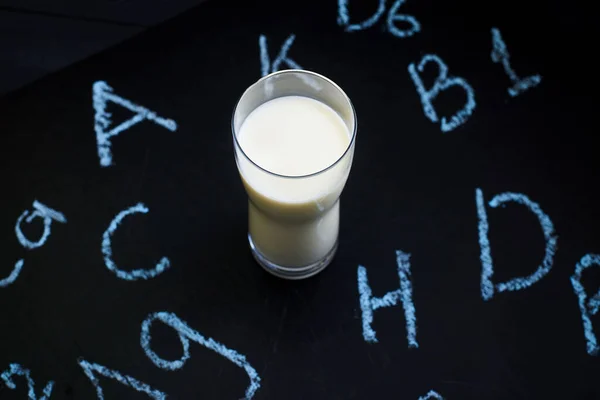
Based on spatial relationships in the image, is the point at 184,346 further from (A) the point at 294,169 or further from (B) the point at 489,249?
(B) the point at 489,249

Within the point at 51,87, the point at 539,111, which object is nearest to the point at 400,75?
the point at 539,111

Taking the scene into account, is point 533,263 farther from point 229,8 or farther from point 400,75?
point 229,8

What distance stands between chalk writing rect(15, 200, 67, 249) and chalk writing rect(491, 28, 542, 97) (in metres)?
0.56

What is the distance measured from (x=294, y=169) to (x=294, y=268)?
0.15m

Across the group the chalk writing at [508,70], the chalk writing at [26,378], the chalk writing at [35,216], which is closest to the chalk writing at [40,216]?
the chalk writing at [35,216]

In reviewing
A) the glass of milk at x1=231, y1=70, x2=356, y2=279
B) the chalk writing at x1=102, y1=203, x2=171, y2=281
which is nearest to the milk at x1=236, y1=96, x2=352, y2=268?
the glass of milk at x1=231, y1=70, x2=356, y2=279

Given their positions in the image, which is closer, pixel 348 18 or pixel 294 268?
pixel 294 268

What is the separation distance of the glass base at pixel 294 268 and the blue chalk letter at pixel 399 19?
300mm

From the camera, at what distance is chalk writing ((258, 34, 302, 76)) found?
0.96 metres

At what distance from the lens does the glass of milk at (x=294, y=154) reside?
73cm

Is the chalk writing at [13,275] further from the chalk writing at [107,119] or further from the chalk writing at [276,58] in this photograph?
the chalk writing at [276,58]

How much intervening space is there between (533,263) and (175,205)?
41 cm

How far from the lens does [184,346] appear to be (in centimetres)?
82

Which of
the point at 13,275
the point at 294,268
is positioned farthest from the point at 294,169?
the point at 13,275
